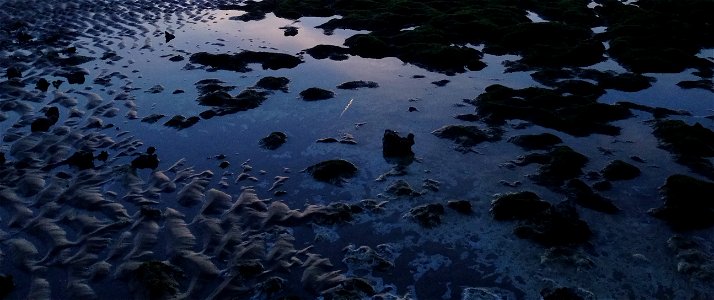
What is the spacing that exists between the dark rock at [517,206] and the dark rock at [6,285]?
1026 centimetres

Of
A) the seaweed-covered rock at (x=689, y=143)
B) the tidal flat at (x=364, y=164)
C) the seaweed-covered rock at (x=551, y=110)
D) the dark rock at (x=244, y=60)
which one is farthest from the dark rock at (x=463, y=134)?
the dark rock at (x=244, y=60)

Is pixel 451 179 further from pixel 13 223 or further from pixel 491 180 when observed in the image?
pixel 13 223

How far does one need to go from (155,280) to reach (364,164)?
6.79m

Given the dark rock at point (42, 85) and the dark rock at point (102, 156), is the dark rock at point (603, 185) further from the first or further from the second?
the dark rock at point (42, 85)

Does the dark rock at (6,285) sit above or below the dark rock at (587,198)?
below

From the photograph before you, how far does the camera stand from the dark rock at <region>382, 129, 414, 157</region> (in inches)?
Answer: 622

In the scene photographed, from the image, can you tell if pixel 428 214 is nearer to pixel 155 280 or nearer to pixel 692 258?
pixel 692 258

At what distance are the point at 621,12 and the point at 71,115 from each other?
28.6m

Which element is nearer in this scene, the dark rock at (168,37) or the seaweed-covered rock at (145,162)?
the seaweed-covered rock at (145,162)

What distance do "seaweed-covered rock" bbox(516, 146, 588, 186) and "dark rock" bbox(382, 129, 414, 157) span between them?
121 inches

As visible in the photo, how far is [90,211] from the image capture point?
1317 cm

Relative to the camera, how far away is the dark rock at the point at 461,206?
13107mm

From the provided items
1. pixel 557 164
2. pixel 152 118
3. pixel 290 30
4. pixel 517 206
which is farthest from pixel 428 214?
pixel 290 30

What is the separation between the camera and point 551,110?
61.2 ft
